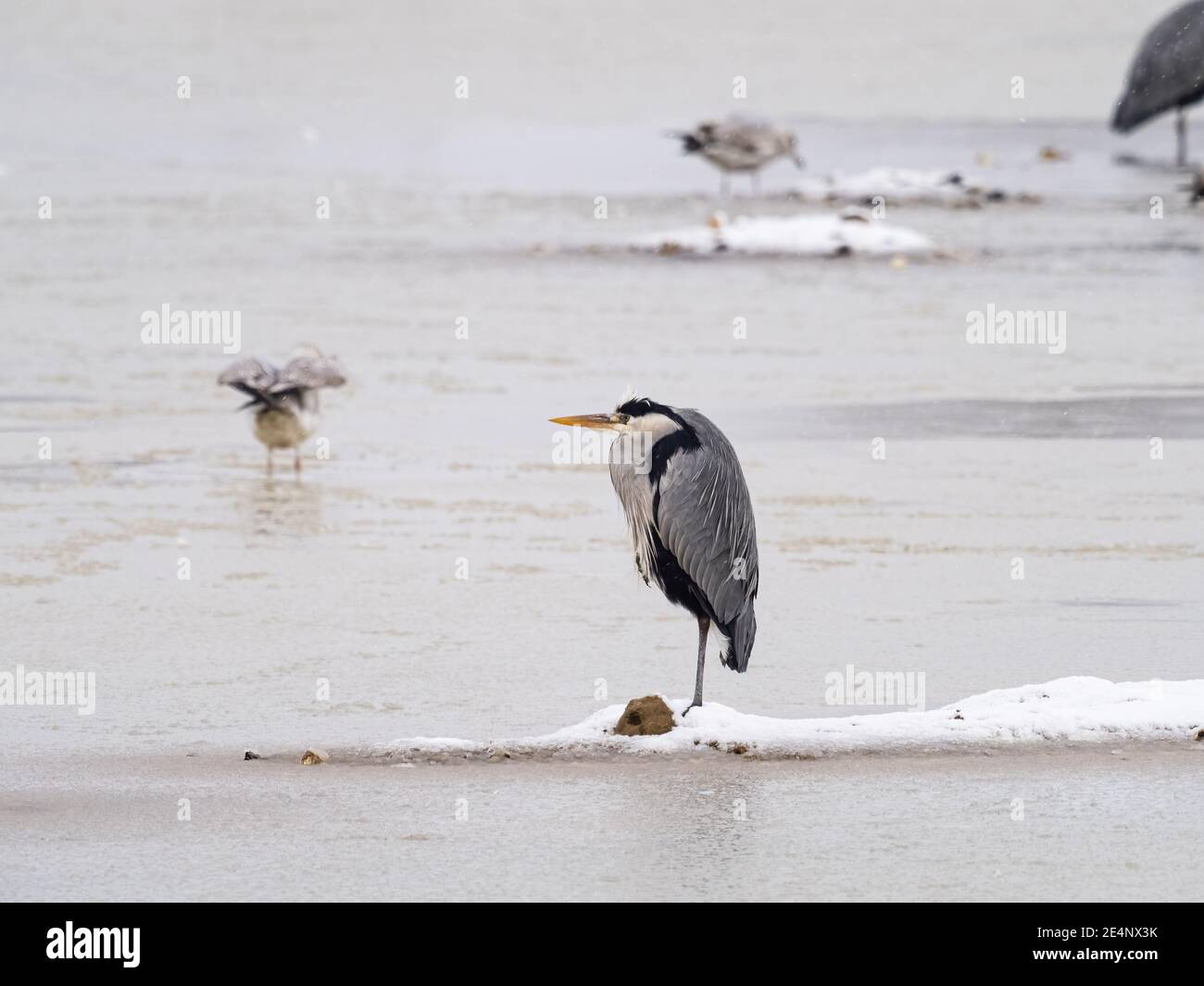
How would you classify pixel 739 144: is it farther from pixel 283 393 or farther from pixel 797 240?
pixel 283 393

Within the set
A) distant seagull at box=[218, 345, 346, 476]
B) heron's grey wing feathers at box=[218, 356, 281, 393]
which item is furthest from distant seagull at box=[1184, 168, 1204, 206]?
heron's grey wing feathers at box=[218, 356, 281, 393]

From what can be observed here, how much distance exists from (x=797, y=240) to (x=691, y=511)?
1589cm

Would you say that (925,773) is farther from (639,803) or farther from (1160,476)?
(1160,476)

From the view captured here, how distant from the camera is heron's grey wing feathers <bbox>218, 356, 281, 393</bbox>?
39.2 feet

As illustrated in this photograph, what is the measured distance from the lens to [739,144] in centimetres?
2823

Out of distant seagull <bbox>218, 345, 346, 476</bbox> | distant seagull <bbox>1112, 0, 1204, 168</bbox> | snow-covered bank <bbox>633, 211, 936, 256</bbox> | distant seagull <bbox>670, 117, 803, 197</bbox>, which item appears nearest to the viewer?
distant seagull <bbox>218, 345, 346, 476</bbox>

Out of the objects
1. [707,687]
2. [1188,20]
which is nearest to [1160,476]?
[707,687]

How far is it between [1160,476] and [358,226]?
1497cm

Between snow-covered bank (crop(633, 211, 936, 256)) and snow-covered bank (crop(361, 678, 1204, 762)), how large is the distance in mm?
15520

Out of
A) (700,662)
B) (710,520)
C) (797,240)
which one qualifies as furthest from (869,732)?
(797,240)

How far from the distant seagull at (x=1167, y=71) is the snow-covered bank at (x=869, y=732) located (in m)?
28.8

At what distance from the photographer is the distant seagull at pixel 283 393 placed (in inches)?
470

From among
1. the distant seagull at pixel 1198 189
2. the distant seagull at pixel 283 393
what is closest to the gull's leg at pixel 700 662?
the distant seagull at pixel 283 393

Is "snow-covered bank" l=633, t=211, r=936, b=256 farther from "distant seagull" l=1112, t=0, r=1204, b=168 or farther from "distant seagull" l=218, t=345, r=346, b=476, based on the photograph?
Result: "distant seagull" l=1112, t=0, r=1204, b=168
